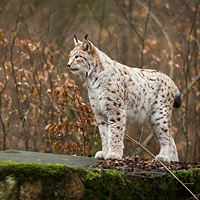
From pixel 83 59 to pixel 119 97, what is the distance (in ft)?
2.95

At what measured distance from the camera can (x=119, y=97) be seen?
5223mm

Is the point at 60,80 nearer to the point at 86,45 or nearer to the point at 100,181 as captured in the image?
the point at 86,45

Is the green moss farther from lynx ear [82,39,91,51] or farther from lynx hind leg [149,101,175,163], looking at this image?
lynx ear [82,39,91,51]

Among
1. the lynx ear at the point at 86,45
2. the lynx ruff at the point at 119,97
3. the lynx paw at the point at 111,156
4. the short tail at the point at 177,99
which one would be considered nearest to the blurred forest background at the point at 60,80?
the short tail at the point at 177,99

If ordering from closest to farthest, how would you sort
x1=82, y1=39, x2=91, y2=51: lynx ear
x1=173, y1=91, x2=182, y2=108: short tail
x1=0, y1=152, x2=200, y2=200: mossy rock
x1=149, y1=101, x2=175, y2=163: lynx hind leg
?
1. x1=0, y1=152, x2=200, y2=200: mossy rock
2. x1=82, y1=39, x2=91, y2=51: lynx ear
3. x1=149, y1=101, x2=175, y2=163: lynx hind leg
4. x1=173, y1=91, x2=182, y2=108: short tail

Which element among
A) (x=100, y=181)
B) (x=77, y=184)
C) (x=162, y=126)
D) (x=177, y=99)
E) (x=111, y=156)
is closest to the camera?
(x=77, y=184)

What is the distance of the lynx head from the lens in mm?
5207

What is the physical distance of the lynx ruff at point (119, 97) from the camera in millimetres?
5160

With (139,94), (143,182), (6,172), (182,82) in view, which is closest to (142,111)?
(139,94)

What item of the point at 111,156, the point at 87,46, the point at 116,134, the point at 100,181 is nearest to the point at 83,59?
the point at 87,46

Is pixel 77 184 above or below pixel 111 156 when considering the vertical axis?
below

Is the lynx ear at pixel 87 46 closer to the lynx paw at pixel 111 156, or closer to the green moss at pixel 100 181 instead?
the lynx paw at pixel 111 156

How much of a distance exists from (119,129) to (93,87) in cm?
85

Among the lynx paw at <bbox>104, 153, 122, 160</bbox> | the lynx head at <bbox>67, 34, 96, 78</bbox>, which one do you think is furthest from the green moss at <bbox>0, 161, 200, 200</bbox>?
the lynx head at <bbox>67, 34, 96, 78</bbox>
